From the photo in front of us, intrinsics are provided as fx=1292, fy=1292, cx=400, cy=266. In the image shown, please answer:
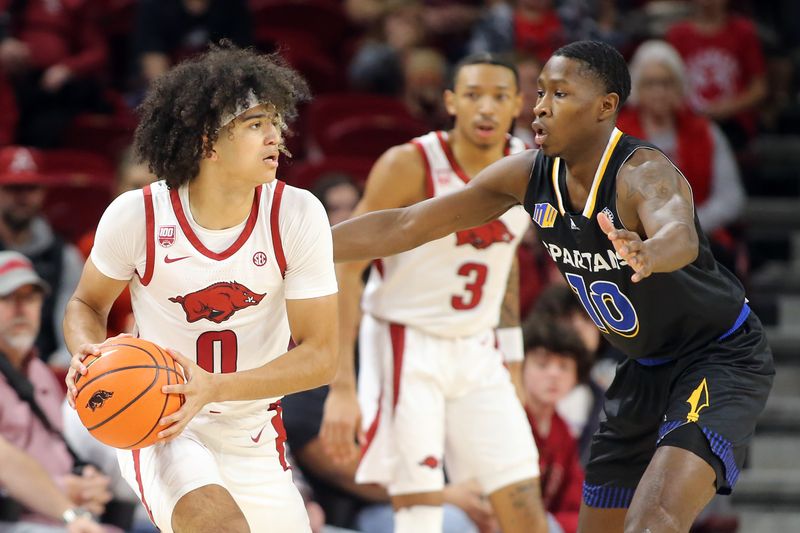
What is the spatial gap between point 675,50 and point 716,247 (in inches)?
95.6

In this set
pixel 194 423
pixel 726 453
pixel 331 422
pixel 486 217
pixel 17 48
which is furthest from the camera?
pixel 17 48

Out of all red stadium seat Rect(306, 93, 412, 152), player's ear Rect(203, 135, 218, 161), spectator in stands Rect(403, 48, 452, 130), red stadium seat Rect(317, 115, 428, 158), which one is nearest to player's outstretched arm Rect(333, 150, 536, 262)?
player's ear Rect(203, 135, 218, 161)

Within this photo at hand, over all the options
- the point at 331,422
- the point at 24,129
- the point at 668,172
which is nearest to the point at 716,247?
the point at 331,422

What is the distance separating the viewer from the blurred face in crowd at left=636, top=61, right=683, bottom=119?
27.5 ft

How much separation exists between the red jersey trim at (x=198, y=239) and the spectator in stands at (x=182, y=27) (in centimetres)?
516

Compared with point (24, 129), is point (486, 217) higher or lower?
lower

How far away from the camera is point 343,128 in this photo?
886 centimetres

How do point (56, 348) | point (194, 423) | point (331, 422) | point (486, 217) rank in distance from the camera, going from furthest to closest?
1. point (56, 348)
2. point (331, 422)
3. point (486, 217)
4. point (194, 423)

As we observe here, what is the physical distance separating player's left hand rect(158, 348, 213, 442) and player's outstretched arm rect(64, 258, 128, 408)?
1.22 ft

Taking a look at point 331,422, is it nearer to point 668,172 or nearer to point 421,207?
point 421,207

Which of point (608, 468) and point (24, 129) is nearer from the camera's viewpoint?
point (608, 468)

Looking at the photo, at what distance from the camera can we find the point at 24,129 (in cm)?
928

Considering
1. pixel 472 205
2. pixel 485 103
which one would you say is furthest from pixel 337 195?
pixel 472 205

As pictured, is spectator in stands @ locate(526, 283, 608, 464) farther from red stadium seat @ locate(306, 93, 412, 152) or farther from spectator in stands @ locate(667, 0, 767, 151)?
spectator in stands @ locate(667, 0, 767, 151)
